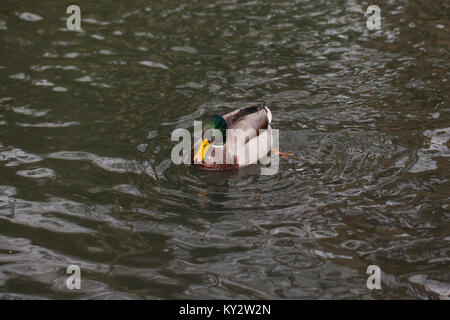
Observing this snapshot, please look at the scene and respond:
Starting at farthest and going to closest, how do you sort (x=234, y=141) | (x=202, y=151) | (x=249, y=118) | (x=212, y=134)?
(x=249, y=118)
(x=234, y=141)
(x=212, y=134)
(x=202, y=151)

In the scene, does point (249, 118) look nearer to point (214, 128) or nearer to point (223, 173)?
point (214, 128)

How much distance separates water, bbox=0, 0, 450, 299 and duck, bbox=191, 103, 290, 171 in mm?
197

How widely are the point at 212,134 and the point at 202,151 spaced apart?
1.08 ft

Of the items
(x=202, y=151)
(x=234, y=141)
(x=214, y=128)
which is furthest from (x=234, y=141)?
(x=202, y=151)

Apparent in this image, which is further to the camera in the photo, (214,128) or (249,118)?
(249,118)

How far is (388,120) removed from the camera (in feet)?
26.9

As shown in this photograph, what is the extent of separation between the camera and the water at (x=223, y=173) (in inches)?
Answer: 211

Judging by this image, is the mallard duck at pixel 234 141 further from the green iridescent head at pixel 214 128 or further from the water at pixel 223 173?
the water at pixel 223 173

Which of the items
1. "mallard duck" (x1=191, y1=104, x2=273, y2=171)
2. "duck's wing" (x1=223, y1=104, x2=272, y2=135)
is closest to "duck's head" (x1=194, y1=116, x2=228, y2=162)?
"mallard duck" (x1=191, y1=104, x2=273, y2=171)

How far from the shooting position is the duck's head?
23.6 feet

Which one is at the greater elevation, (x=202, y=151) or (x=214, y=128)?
(x=214, y=128)

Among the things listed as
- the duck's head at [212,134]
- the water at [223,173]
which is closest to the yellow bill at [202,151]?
the duck's head at [212,134]

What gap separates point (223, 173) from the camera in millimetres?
7438

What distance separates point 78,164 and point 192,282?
2.79 metres
